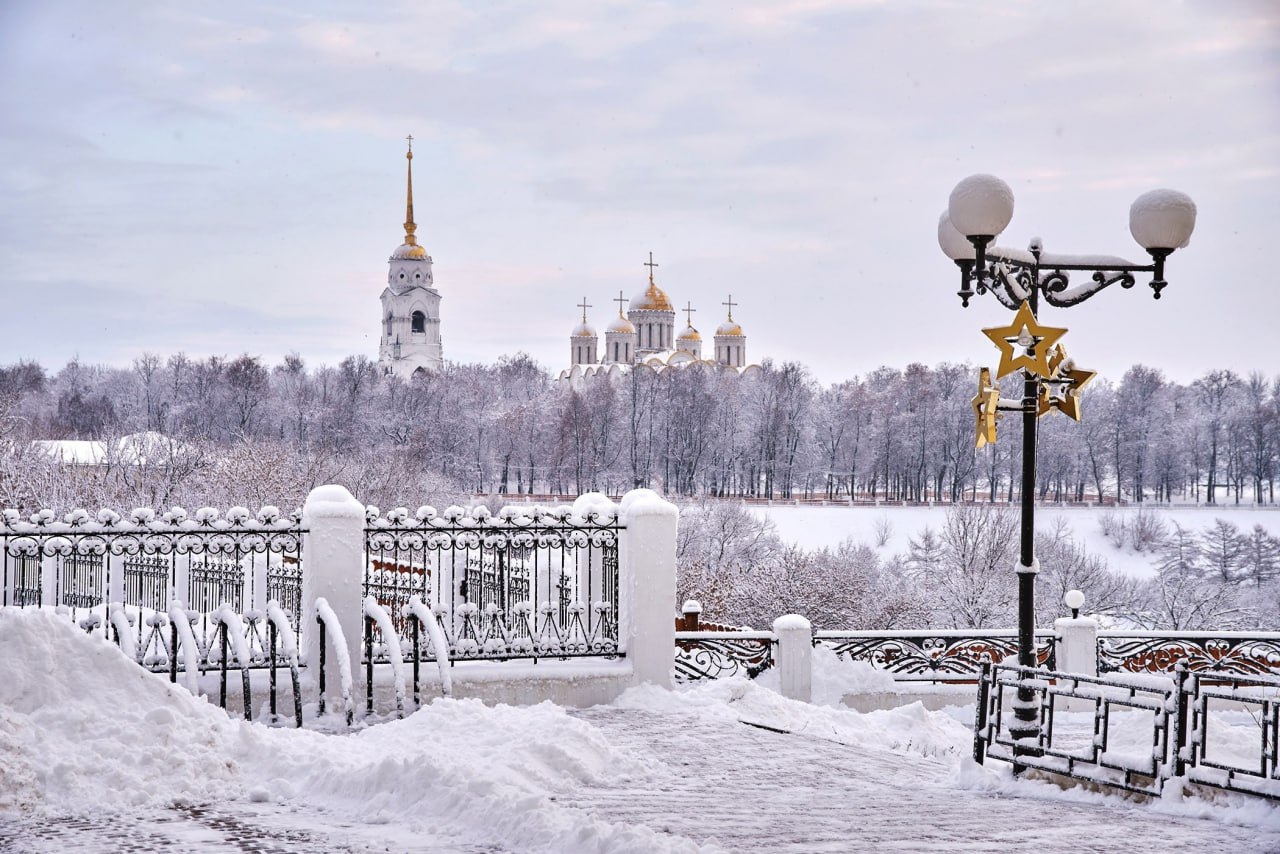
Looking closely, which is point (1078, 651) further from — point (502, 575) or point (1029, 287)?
point (502, 575)

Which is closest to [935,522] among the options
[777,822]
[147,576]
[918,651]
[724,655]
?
[147,576]

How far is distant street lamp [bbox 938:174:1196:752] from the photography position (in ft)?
29.3

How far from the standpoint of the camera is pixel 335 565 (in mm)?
11219

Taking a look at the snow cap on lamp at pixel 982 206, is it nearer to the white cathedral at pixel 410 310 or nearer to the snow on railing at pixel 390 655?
the snow on railing at pixel 390 655

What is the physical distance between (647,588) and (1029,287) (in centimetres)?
422

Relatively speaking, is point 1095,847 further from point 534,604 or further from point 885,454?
point 885,454

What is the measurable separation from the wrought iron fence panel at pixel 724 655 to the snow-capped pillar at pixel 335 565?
10.5 ft

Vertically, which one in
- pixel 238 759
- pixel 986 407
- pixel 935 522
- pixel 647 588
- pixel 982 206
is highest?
pixel 982 206

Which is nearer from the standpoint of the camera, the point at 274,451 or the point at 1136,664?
the point at 1136,664

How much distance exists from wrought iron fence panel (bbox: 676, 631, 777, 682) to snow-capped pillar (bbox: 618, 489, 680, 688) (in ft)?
2.94

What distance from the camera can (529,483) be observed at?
8619 centimetres

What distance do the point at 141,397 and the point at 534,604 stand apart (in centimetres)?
8124

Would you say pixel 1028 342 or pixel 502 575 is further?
pixel 502 575

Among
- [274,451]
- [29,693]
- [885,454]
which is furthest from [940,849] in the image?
[885,454]
